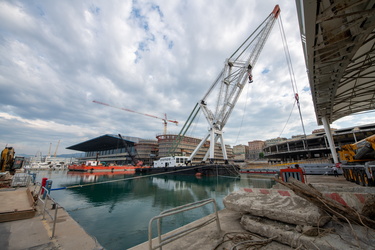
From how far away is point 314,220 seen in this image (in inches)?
94.4

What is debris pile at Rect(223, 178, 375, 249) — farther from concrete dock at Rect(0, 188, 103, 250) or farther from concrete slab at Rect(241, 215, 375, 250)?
concrete dock at Rect(0, 188, 103, 250)

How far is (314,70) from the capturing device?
693cm

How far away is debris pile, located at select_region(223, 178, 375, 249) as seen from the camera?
2.07m

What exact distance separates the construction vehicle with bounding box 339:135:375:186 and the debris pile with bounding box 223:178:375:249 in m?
4.22

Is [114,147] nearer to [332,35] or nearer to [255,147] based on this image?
[332,35]

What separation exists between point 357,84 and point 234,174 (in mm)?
18969

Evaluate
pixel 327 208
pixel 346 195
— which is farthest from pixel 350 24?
pixel 327 208

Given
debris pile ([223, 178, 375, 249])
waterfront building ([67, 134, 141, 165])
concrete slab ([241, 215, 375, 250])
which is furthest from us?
waterfront building ([67, 134, 141, 165])

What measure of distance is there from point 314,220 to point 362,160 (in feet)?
27.7

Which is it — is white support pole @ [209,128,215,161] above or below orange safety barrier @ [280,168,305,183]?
above

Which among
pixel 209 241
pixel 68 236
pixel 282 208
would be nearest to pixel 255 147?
pixel 282 208

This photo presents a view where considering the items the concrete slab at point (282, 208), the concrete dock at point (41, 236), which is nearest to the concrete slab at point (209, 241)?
the concrete slab at point (282, 208)

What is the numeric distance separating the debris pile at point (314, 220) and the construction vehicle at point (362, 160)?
13.9 ft

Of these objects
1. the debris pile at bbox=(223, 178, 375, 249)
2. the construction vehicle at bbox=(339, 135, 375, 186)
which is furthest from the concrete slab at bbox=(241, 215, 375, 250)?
the construction vehicle at bbox=(339, 135, 375, 186)
